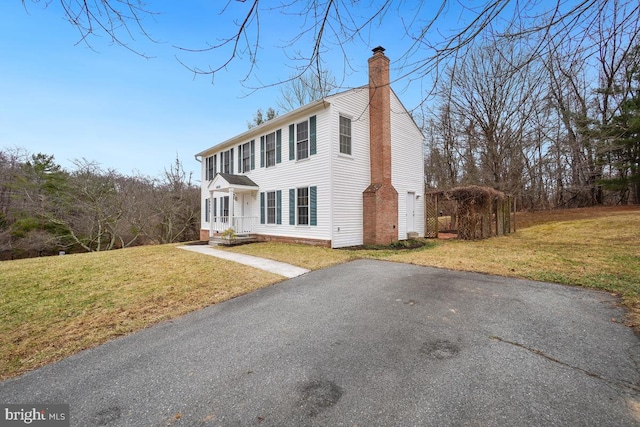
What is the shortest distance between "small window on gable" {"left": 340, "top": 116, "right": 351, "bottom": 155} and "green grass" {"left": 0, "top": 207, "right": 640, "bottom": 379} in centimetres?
437

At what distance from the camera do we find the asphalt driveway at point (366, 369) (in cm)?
202

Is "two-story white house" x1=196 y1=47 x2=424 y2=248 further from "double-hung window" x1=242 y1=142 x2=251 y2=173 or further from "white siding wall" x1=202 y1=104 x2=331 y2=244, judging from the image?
"double-hung window" x1=242 y1=142 x2=251 y2=173

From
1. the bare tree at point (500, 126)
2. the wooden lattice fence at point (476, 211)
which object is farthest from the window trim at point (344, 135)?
the bare tree at point (500, 126)

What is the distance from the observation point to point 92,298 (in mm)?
5160

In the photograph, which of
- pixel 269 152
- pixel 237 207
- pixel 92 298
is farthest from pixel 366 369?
pixel 237 207

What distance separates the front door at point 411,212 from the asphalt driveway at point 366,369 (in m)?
9.71

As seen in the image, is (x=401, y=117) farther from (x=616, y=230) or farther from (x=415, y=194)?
(x=616, y=230)

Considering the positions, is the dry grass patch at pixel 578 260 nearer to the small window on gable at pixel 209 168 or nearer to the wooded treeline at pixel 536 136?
the wooded treeline at pixel 536 136

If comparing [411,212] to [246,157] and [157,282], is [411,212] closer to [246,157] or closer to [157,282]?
[246,157]

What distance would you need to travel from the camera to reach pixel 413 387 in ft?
7.56

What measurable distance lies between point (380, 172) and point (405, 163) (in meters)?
2.86

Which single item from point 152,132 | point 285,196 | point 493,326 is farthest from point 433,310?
point 152,132

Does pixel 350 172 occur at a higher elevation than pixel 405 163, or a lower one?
lower

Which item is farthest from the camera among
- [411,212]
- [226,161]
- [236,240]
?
[226,161]
